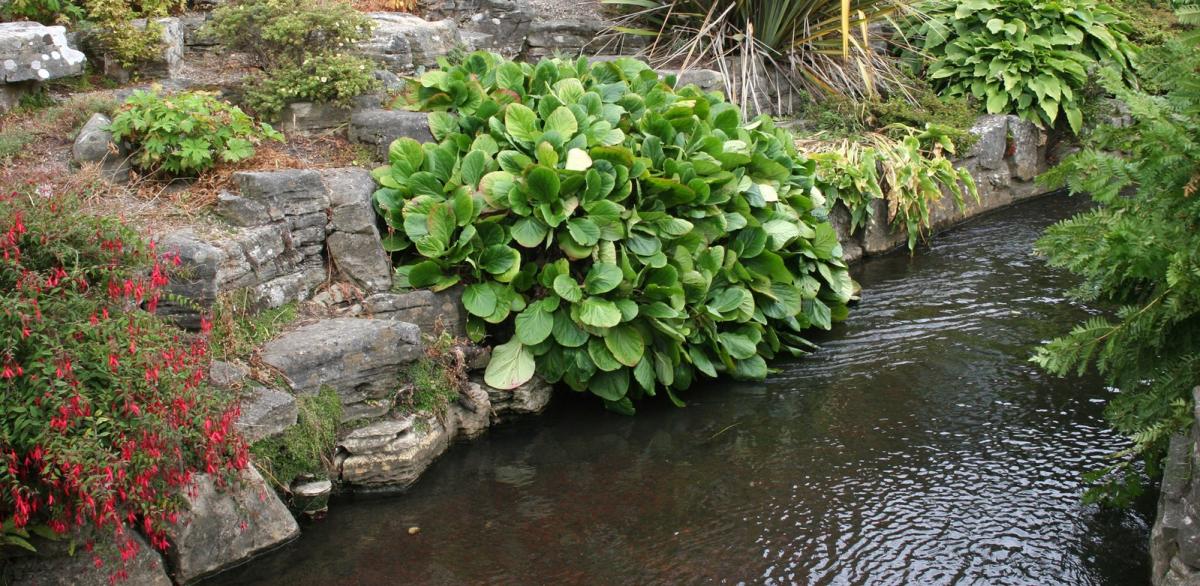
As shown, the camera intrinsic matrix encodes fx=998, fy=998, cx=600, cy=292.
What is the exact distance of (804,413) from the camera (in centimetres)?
603

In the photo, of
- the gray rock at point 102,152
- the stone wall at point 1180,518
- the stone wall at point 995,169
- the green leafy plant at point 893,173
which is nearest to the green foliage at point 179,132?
the gray rock at point 102,152

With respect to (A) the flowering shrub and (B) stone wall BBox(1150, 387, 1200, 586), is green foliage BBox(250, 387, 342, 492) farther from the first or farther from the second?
(B) stone wall BBox(1150, 387, 1200, 586)

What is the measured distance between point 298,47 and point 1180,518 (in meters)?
6.04

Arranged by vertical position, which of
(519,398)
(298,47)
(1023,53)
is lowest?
(519,398)

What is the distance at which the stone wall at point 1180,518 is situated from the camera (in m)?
3.69

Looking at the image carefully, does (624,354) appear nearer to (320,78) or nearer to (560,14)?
(320,78)

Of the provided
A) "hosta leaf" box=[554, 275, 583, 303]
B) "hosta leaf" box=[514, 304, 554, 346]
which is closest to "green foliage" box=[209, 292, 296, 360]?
"hosta leaf" box=[514, 304, 554, 346]

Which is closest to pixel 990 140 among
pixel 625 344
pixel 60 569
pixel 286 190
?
pixel 625 344

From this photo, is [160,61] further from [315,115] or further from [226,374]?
[226,374]

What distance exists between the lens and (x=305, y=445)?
16.7 ft

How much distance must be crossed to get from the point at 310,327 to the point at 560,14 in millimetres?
5417

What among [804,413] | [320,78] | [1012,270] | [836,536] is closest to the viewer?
[836,536]

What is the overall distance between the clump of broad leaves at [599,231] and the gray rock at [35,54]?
2181 mm

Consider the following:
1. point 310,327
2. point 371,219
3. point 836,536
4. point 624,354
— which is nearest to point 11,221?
point 310,327
